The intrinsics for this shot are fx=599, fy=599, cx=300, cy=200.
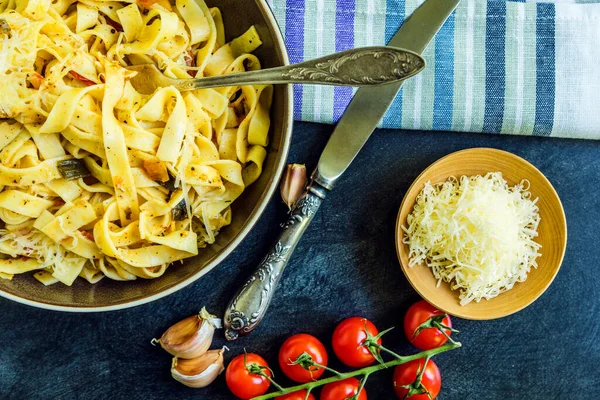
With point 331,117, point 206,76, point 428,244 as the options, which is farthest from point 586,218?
point 206,76

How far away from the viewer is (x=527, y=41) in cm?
303

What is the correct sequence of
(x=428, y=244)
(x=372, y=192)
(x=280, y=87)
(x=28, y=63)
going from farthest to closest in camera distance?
1. (x=372, y=192)
2. (x=428, y=244)
3. (x=280, y=87)
4. (x=28, y=63)

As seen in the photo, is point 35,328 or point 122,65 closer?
point 122,65

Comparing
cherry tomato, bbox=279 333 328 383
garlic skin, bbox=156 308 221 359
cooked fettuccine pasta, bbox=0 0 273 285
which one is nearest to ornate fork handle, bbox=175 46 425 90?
cooked fettuccine pasta, bbox=0 0 273 285

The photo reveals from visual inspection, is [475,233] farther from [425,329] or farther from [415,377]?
[415,377]

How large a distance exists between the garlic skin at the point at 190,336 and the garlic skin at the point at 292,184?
0.68m

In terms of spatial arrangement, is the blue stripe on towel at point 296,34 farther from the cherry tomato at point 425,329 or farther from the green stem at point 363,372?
the green stem at point 363,372

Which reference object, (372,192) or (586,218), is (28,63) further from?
(586,218)

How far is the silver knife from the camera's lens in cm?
283

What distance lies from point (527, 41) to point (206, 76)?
1.63m

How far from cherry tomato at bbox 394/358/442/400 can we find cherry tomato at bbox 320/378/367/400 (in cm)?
20

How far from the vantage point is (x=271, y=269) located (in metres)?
2.89

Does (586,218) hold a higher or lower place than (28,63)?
lower

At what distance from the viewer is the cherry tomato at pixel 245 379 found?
2.93 m
